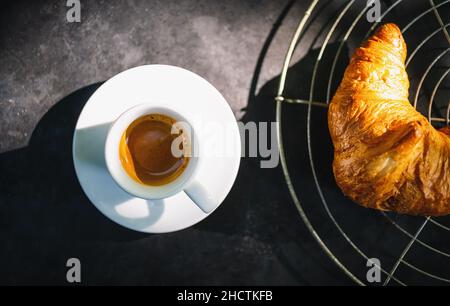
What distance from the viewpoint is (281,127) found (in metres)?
1.52

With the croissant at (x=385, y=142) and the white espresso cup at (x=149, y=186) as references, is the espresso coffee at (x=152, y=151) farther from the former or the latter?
the croissant at (x=385, y=142)

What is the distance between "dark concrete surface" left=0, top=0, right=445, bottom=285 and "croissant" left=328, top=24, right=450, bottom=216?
259 mm

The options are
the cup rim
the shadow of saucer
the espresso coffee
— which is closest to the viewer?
the cup rim

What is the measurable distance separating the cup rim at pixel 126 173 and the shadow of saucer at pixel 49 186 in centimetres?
43

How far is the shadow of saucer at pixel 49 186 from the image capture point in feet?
4.87

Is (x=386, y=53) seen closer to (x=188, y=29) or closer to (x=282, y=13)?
(x=282, y=13)

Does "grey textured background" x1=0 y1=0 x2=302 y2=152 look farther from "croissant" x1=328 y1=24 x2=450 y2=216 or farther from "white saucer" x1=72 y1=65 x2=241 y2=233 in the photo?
"croissant" x1=328 y1=24 x2=450 y2=216

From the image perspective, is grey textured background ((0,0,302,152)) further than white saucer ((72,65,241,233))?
Yes

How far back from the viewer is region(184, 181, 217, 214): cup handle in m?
1.15

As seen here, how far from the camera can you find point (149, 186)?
1.15 m

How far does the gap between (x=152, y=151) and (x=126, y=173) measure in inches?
5.4

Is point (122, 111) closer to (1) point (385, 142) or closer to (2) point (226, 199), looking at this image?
(2) point (226, 199)

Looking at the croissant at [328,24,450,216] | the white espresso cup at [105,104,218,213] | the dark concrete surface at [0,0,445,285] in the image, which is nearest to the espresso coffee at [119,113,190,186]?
the white espresso cup at [105,104,218,213]

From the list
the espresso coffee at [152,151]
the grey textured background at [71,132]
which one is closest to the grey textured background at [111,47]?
the grey textured background at [71,132]
